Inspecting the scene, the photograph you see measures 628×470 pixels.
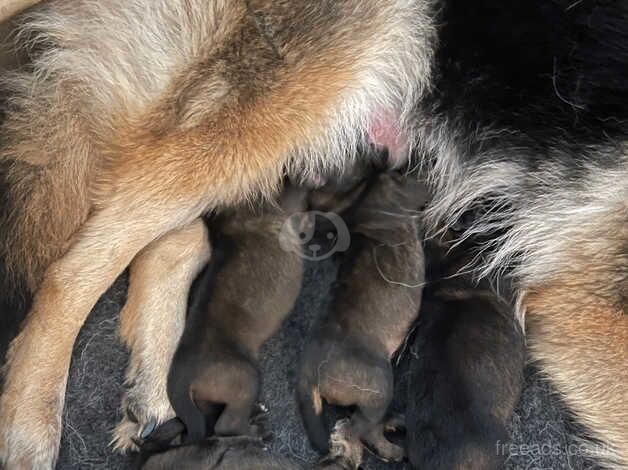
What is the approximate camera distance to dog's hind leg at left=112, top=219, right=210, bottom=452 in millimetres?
1865

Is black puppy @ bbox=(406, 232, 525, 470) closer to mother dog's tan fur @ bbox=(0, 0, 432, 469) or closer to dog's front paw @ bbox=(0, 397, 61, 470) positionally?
mother dog's tan fur @ bbox=(0, 0, 432, 469)

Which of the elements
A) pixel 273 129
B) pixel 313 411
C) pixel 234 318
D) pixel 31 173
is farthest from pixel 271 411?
pixel 31 173

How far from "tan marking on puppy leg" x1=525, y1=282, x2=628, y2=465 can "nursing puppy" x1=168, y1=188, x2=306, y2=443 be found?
64 cm

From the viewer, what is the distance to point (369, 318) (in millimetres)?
1781

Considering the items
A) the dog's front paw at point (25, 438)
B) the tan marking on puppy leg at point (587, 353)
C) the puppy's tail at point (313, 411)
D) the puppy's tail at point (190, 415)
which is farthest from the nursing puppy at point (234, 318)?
the tan marking on puppy leg at point (587, 353)

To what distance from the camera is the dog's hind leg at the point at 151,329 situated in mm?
1865

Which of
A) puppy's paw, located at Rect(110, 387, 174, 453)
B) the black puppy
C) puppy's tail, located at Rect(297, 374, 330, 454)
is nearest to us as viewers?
the black puppy

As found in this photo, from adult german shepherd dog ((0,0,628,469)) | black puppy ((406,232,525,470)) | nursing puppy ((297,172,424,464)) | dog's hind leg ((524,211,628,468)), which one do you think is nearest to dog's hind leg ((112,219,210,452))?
adult german shepherd dog ((0,0,628,469))

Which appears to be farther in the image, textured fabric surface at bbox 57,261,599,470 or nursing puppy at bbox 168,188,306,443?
textured fabric surface at bbox 57,261,599,470

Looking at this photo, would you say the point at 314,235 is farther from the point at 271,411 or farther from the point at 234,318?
Answer: the point at 271,411

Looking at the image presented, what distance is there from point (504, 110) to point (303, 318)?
32.2 inches

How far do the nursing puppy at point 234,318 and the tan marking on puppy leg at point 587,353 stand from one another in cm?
64

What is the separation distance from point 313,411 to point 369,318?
263mm

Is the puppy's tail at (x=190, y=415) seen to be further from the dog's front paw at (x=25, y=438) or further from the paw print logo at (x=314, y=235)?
the paw print logo at (x=314, y=235)
